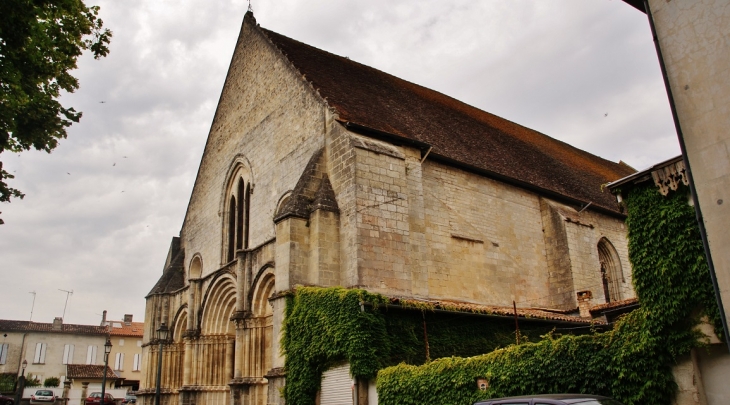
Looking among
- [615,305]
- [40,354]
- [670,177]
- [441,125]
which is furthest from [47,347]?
[670,177]

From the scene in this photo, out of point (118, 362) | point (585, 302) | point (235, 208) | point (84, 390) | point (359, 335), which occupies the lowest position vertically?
point (359, 335)

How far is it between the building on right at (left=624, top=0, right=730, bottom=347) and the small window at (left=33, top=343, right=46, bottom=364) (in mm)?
44953

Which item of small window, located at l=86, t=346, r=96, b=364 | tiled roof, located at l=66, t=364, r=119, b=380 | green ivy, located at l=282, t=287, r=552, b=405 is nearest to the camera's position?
green ivy, located at l=282, t=287, r=552, b=405

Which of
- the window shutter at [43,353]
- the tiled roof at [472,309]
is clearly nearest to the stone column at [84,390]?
the window shutter at [43,353]

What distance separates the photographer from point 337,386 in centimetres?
1278

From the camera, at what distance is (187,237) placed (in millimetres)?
24109

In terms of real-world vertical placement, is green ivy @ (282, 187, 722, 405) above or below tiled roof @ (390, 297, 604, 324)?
below

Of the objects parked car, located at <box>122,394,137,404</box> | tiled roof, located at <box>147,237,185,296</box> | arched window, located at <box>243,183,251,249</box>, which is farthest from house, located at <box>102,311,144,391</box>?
arched window, located at <box>243,183,251,249</box>

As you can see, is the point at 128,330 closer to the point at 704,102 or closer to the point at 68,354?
the point at 68,354

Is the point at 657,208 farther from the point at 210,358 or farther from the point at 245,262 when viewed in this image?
the point at 210,358

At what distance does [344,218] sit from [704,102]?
28.1ft

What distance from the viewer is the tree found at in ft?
35.4

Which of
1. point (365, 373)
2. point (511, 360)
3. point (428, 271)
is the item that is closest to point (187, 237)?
point (428, 271)

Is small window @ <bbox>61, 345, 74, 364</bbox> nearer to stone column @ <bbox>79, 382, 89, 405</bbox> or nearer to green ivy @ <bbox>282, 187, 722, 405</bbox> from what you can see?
stone column @ <bbox>79, 382, 89, 405</bbox>
